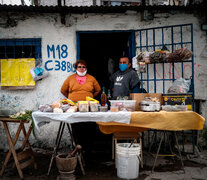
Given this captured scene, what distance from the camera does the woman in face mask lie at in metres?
4.73

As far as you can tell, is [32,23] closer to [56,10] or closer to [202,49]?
[56,10]

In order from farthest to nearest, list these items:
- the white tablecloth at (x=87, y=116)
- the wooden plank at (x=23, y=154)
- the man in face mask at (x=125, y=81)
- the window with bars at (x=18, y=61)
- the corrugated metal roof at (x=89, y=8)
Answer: the window with bars at (x=18, y=61)
the corrugated metal roof at (x=89, y=8)
the man in face mask at (x=125, y=81)
the wooden plank at (x=23, y=154)
the white tablecloth at (x=87, y=116)

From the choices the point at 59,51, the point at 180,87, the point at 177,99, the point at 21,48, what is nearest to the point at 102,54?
the point at 59,51

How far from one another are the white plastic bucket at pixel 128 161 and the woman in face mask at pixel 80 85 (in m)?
1.60

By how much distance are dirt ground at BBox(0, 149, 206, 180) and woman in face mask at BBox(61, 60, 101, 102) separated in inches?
56.9

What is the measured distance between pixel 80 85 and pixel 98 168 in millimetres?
1847

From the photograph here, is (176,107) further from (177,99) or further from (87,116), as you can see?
(87,116)

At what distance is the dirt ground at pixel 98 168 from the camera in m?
3.81

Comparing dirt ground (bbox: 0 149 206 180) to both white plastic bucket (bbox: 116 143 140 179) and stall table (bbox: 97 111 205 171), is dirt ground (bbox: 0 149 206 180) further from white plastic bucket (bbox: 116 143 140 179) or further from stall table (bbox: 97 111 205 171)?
stall table (bbox: 97 111 205 171)

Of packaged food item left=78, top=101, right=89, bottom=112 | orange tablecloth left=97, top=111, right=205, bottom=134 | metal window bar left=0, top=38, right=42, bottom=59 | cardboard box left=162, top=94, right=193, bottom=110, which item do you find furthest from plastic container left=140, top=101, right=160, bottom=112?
metal window bar left=0, top=38, right=42, bottom=59

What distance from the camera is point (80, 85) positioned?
15.7 feet

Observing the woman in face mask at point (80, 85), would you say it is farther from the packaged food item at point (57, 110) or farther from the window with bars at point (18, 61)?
the window with bars at point (18, 61)

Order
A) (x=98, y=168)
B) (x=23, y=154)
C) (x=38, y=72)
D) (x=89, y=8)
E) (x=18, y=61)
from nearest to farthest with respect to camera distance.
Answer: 1. (x=23, y=154)
2. (x=98, y=168)
3. (x=89, y=8)
4. (x=38, y=72)
5. (x=18, y=61)

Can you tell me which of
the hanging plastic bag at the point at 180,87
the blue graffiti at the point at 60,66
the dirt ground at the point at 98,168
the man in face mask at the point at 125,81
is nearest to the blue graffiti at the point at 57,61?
the blue graffiti at the point at 60,66
